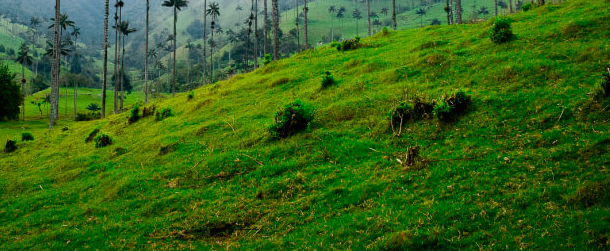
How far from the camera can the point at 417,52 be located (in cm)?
1523

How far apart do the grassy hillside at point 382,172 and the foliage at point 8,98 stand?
44988mm

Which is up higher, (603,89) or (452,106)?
(603,89)

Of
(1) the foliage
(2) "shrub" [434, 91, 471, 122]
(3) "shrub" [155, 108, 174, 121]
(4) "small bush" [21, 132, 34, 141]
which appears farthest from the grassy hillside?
(1) the foliage

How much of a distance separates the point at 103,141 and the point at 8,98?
46312 mm

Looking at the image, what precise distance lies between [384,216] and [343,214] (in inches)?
35.1

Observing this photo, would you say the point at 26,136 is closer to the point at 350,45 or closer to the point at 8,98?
the point at 350,45

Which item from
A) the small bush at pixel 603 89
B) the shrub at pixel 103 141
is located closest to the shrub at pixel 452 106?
the small bush at pixel 603 89

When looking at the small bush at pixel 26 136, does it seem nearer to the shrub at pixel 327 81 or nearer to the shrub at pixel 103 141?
the shrub at pixel 103 141

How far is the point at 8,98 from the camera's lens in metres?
49.5

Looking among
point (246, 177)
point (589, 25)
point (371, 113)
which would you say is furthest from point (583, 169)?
point (589, 25)

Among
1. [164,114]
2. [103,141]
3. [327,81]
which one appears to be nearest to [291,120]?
[327,81]

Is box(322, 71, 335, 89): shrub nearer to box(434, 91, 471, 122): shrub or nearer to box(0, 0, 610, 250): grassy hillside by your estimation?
box(0, 0, 610, 250): grassy hillside

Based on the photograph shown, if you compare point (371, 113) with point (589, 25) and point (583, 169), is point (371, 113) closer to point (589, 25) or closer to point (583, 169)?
point (583, 169)

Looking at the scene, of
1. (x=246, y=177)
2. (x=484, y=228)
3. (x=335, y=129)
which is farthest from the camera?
(x=335, y=129)
